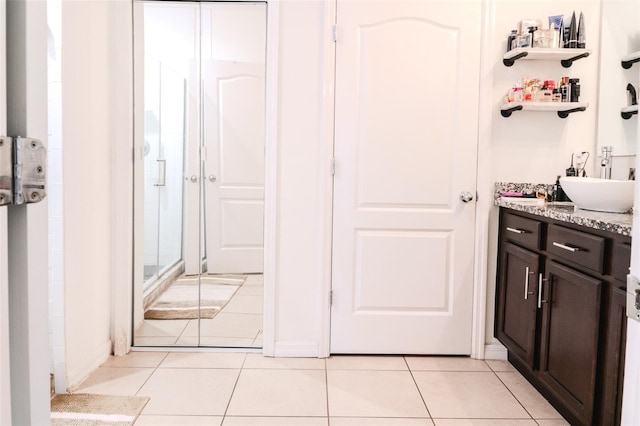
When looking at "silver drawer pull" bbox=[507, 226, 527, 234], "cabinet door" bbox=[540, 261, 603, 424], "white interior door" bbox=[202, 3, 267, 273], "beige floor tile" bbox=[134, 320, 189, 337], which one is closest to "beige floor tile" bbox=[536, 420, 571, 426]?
"cabinet door" bbox=[540, 261, 603, 424]

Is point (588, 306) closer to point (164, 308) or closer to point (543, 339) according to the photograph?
point (543, 339)

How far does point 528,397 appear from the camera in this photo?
240cm

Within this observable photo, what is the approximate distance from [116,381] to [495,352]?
2043 mm

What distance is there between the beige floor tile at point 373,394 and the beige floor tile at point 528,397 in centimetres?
48

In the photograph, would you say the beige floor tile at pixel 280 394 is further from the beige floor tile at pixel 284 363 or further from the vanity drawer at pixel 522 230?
the vanity drawer at pixel 522 230

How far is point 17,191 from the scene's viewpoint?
0.52 m

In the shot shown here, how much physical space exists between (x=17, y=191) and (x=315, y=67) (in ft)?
7.99

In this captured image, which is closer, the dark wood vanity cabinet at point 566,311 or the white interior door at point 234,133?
the dark wood vanity cabinet at point 566,311

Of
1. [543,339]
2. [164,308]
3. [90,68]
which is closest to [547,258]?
[543,339]

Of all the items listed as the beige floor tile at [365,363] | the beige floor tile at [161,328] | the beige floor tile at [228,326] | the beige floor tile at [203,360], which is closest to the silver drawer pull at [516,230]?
the beige floor tile at [365,363]

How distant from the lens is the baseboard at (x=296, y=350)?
9.39 feet

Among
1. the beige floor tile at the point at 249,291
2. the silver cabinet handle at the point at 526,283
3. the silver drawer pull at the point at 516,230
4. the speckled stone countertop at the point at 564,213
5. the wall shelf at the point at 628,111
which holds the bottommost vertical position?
the beige floor tile at the point at 249,291

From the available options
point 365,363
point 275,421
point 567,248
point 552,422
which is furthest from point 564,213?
point 275,421

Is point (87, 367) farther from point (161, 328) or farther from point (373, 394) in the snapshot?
point (373, 394)
